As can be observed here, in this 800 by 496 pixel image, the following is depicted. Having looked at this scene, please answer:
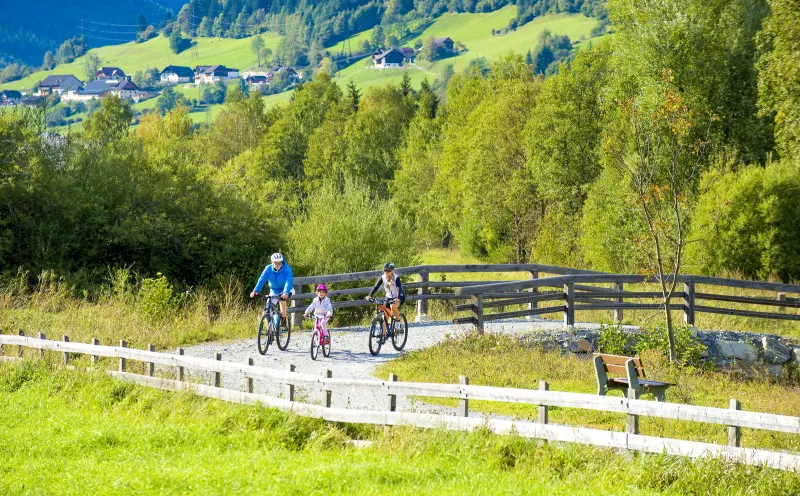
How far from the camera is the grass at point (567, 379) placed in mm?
11945

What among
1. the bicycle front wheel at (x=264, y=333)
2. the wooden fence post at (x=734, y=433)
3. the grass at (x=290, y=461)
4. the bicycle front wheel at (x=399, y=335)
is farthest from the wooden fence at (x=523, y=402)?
the bicycle front wheel at (x=399, y=335)

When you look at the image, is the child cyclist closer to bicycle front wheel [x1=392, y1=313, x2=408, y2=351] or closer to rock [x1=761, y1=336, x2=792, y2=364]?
bicycle front wheel [x1=392, y1=313, x2=408, y2=351]

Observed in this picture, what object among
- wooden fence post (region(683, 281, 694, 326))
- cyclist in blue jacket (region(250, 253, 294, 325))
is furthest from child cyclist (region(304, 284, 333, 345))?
wooden fence post (region(683, 281, 694, 326))

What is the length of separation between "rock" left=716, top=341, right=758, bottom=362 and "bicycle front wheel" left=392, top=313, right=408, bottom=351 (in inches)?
272

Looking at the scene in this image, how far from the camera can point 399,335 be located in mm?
17984

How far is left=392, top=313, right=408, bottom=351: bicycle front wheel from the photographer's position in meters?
17.8

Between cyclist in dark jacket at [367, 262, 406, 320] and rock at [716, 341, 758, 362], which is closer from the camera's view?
cyclist in dark jacket at [367, 262, 406, 320]

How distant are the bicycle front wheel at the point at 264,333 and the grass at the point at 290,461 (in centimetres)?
566

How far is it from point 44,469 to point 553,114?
130 ft

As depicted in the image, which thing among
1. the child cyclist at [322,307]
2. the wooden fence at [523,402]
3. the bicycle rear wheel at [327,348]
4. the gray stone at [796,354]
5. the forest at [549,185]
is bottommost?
the gray stone at [796,354]

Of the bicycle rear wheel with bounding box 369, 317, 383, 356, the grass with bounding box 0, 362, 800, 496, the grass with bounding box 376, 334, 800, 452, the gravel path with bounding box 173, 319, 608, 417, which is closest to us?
the grass with bounding box 0, 362, 800, 496

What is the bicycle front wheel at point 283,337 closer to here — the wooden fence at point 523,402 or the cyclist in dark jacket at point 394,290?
the cyclist in dark jacket at point 394,290

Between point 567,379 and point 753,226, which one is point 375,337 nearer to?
point 567,379

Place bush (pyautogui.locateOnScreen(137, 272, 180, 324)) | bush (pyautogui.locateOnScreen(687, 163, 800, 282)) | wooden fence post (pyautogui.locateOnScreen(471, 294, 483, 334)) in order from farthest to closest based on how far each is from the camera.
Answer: bush (pyautogui.locateOnScreen(687, 163, 800, 282)) → bush (pyautogui.locateOnScreen(137, 272, 180, 324)) → wooden fence post (pyautogui.locateOnScreen(471, 294, 483, 334))
